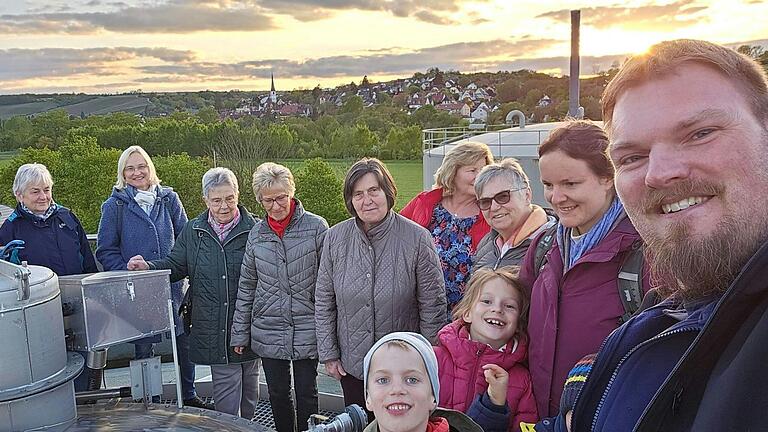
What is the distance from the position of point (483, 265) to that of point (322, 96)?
→ 49105 millimetres

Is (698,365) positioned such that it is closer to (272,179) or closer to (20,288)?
(20,288)

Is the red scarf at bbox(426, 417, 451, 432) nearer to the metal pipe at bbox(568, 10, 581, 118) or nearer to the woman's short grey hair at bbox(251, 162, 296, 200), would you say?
the woman's short grey hair at bbox(251, 162, 296, 200)

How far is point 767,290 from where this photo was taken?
86cm

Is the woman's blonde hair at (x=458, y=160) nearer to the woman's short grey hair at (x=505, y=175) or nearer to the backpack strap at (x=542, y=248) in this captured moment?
the woman's short grey hair at (x=505, y=175)

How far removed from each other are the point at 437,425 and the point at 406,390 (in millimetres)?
158

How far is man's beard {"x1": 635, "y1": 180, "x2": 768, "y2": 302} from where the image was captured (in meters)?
0.97

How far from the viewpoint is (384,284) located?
11.1 feet

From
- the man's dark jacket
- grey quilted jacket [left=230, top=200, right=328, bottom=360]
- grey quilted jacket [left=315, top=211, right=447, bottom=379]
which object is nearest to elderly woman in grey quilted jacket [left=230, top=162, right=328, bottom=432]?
grey quilted jacket [left=230, top=200, right=328, bottom=360]

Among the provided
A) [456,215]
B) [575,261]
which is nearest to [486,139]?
[456,215]

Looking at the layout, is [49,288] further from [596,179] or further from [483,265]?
[596,179]

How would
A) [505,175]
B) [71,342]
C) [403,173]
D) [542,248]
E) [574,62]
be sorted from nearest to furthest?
1. [542,248]
2. [71,342]
3. [505,175]
4. [574,62]
5. [403,173]

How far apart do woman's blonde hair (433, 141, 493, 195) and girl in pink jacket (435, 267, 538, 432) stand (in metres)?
1.08

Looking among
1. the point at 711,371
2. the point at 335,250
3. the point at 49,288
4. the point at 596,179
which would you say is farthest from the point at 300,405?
the point at 711,371

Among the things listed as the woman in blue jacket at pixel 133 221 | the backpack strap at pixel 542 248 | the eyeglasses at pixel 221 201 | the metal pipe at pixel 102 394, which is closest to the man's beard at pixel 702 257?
the backpack strap at pixel 542 248
